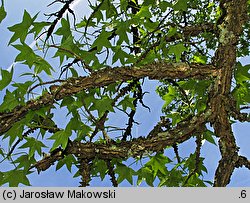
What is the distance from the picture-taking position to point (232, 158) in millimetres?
→ 2811

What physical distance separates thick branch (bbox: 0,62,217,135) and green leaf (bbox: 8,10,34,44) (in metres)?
0.33

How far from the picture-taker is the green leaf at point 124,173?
10.0ft

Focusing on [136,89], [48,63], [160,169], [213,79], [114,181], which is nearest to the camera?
[48,63]

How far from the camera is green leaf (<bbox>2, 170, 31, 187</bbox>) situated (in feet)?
9.30

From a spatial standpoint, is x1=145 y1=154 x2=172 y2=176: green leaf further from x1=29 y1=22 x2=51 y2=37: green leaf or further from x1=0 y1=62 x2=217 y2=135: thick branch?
x1=29 y1=22 x2=51 y2=37: green leaf

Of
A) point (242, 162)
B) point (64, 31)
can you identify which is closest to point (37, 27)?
point (64, 31)

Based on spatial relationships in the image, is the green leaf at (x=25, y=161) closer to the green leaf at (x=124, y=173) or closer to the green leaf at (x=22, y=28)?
the green leaf at (x=124, y=173)

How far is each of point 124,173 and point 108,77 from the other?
689 millimetres

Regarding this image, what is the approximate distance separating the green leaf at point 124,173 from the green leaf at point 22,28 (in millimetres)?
900

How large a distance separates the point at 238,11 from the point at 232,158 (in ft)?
2.45

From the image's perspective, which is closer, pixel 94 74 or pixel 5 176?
pixel 94 74

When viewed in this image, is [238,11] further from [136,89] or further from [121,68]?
[136,89]
